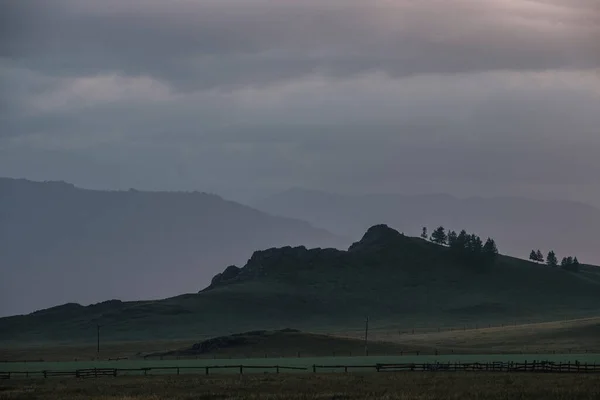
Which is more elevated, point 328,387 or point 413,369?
point 413,369

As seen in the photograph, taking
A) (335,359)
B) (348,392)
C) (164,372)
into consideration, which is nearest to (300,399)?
(348,392)

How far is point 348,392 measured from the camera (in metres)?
82.7

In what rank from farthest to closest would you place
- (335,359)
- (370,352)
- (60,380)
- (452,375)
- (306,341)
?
(306,341), (370,352), (335,359), (60,380), (452,375)

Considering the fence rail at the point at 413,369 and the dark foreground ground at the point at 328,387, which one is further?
the fence rail at the point at 413,369

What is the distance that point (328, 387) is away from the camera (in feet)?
289

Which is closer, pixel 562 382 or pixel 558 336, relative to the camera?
pixel 562 382

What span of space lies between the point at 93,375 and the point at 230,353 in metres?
73.4

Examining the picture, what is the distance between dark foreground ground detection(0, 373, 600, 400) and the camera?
7831 centimetres

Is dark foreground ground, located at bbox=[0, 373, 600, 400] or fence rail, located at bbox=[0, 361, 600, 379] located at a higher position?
fence rail, located at bbox=[0, 361, 600, 379]

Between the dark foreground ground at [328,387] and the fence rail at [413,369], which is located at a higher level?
the fence rail at [413,369]

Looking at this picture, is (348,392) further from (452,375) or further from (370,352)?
(370,352)

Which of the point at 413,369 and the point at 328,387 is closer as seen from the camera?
the point at 328,387

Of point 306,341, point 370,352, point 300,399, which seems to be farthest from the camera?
point 306,341

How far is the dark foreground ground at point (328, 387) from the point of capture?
7831cm
